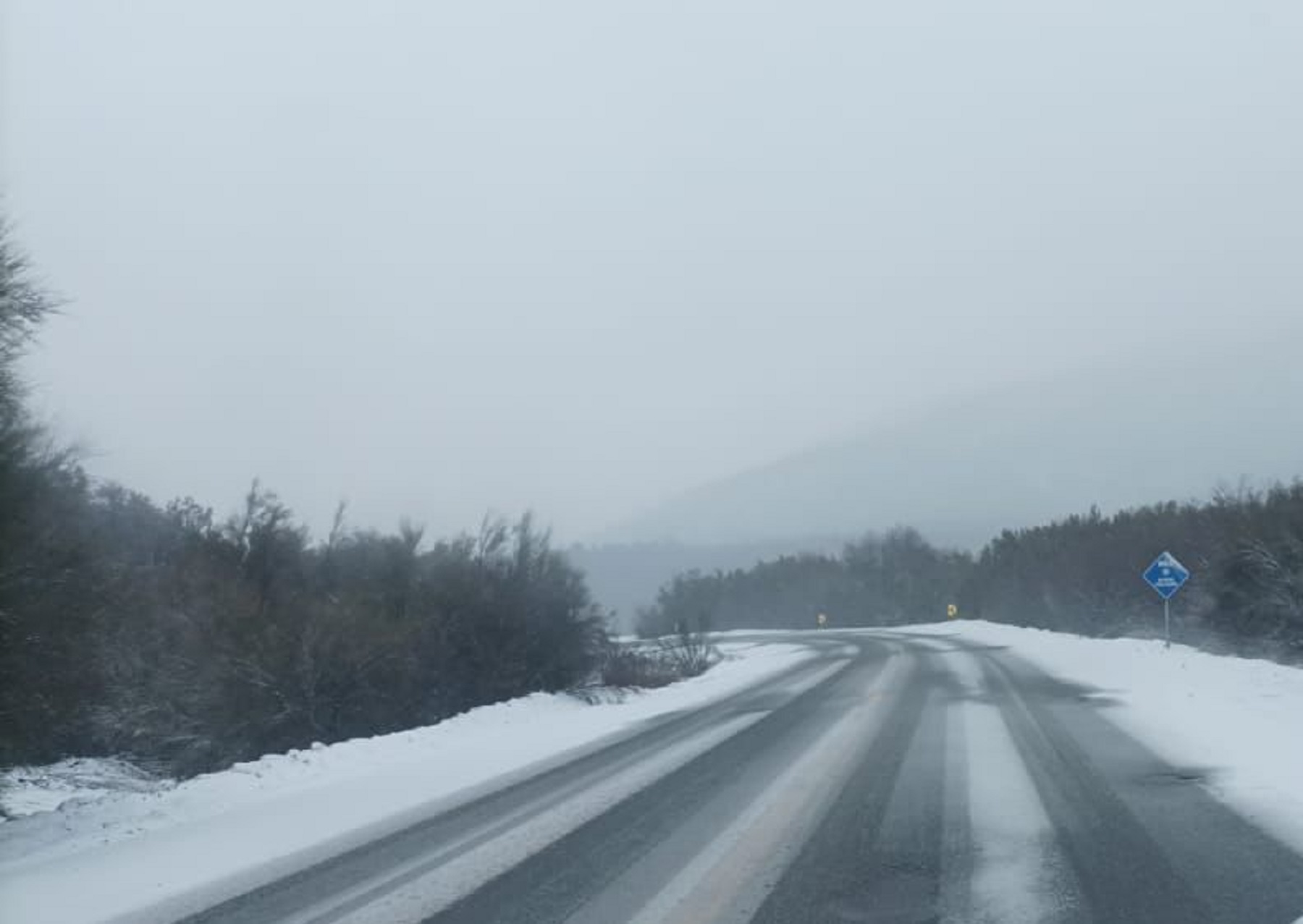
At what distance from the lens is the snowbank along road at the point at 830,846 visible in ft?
30.7

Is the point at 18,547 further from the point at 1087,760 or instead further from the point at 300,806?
the point at 1087,760

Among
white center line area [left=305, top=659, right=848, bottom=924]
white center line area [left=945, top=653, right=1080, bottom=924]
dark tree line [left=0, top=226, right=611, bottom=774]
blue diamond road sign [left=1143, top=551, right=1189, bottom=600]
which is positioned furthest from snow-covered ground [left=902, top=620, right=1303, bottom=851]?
dark tree line [left=0, top=226, right=611, bottom=774]

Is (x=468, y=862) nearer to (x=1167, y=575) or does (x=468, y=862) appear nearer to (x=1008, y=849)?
(x=1008, y=849)

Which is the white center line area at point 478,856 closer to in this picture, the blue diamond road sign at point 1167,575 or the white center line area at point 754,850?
the white center line area at point 754,850

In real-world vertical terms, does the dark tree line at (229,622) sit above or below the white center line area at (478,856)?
above

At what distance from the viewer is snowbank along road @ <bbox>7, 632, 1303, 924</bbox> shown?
934cm

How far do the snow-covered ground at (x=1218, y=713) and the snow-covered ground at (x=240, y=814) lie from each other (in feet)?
24.8

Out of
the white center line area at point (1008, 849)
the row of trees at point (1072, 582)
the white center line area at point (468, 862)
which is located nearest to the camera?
the white center line area at point (1008, 849)

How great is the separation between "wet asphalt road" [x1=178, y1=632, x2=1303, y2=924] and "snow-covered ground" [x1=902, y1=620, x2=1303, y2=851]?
374 mm

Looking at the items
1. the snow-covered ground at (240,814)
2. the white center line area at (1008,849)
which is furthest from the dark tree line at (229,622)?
the white center line area at (1008,849)

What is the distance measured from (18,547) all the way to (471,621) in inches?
649

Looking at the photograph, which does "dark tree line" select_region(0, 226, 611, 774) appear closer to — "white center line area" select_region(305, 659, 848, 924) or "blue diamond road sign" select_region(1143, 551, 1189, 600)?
"white center line area" select_region(305, 659, 848, 924)

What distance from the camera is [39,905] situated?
1005 centimetres

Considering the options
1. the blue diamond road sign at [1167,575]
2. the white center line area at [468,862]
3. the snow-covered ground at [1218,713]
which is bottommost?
the white center line area at [468,862]
